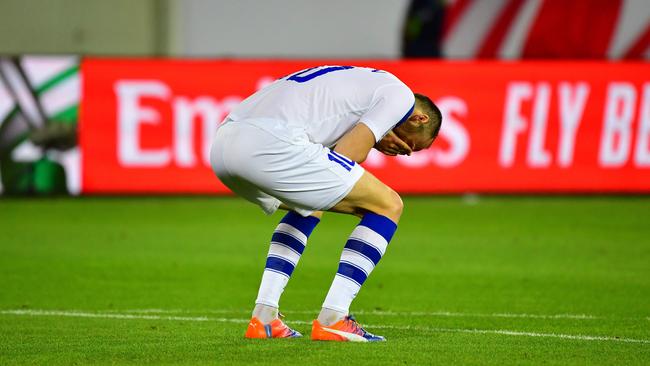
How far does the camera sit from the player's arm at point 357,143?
6320mm

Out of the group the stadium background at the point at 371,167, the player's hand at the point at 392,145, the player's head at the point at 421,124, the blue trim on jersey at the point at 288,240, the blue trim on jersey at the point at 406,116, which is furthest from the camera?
the stadium background at the point at 371,167

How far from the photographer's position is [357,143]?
6.34 meters

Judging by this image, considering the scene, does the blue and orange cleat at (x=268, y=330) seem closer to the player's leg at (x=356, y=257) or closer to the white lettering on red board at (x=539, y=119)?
the player's leg at (x=356, y=257)

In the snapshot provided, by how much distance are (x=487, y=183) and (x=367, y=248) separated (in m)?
9.93

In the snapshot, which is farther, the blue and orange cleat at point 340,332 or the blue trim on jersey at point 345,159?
the blue and orange cleat at point 340,332

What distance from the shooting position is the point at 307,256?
11.5m

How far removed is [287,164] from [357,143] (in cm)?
37

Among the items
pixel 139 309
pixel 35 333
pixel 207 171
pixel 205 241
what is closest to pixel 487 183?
pixel 207 171

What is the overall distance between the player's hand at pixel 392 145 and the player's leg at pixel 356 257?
0.97ft

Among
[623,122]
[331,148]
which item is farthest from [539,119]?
[331,148]

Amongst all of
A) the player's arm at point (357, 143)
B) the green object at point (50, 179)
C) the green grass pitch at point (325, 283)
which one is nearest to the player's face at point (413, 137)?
the player's arm at point (357, 143)

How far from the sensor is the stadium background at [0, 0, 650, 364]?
27.0 ft

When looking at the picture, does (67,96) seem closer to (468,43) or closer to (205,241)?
(205,241)

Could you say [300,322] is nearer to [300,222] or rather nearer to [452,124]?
[300,222]
